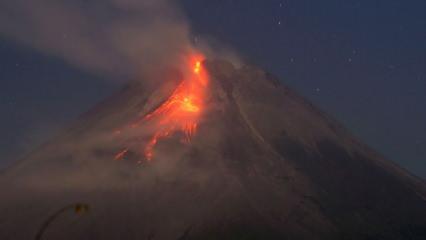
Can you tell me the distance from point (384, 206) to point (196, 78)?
28.3 metres

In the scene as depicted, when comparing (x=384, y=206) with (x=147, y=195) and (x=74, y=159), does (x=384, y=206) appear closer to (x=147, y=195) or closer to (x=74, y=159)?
(x=147, y=195)

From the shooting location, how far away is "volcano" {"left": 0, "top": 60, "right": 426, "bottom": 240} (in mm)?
41031

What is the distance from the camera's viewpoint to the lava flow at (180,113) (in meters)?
54.4

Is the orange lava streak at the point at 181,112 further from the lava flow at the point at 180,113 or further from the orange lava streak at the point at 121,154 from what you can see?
the orange lava streak at the point at 121,154

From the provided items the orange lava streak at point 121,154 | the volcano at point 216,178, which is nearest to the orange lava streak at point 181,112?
the volcano at point 216,178

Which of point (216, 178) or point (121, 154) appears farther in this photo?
point (121, 154)

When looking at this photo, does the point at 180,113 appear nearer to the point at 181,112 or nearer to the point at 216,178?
the point at 181,112

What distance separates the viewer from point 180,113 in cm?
5897

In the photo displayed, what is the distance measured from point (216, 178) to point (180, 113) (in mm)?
13394

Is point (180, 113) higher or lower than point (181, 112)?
lower

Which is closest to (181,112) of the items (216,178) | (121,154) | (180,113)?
(180,113)

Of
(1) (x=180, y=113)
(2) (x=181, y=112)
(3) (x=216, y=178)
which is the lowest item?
(3) (x=216, y=178)

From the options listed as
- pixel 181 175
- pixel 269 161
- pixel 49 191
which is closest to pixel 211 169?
pixel 181 175

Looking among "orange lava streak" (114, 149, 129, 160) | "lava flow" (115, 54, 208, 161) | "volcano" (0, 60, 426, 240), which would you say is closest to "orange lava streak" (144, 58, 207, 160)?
"lava flow" (115, 54, 208, 161)
